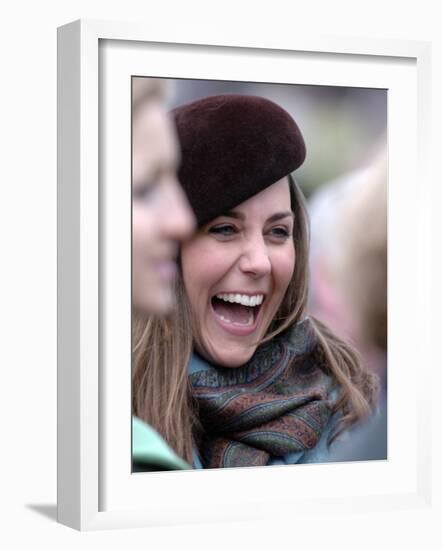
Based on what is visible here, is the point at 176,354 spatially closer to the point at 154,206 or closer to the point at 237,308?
the point at 237,308

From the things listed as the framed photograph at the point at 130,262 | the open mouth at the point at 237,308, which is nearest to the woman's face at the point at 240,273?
the open mouth at the point at 237,308

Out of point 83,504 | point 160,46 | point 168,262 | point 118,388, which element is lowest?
point 83,504

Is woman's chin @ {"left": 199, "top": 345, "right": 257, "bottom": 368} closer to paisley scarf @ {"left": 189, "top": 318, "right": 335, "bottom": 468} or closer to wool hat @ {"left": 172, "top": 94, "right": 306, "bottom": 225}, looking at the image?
paisley scarf @ {"left": 189, "top": 318, "right": 335, "bottom": 468}

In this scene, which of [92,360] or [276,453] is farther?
[276,453]

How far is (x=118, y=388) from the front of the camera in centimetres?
702

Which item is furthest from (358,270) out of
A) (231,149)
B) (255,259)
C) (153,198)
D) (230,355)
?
(153,198)

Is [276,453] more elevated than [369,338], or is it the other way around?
[369,338]

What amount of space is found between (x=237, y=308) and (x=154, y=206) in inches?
24.8

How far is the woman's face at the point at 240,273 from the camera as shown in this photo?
23.4 ft

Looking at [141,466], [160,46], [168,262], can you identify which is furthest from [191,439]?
[160,46]

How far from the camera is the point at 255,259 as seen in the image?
723 centimetres

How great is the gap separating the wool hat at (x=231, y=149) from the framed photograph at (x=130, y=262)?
75mm

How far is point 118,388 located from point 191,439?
1.38ft
